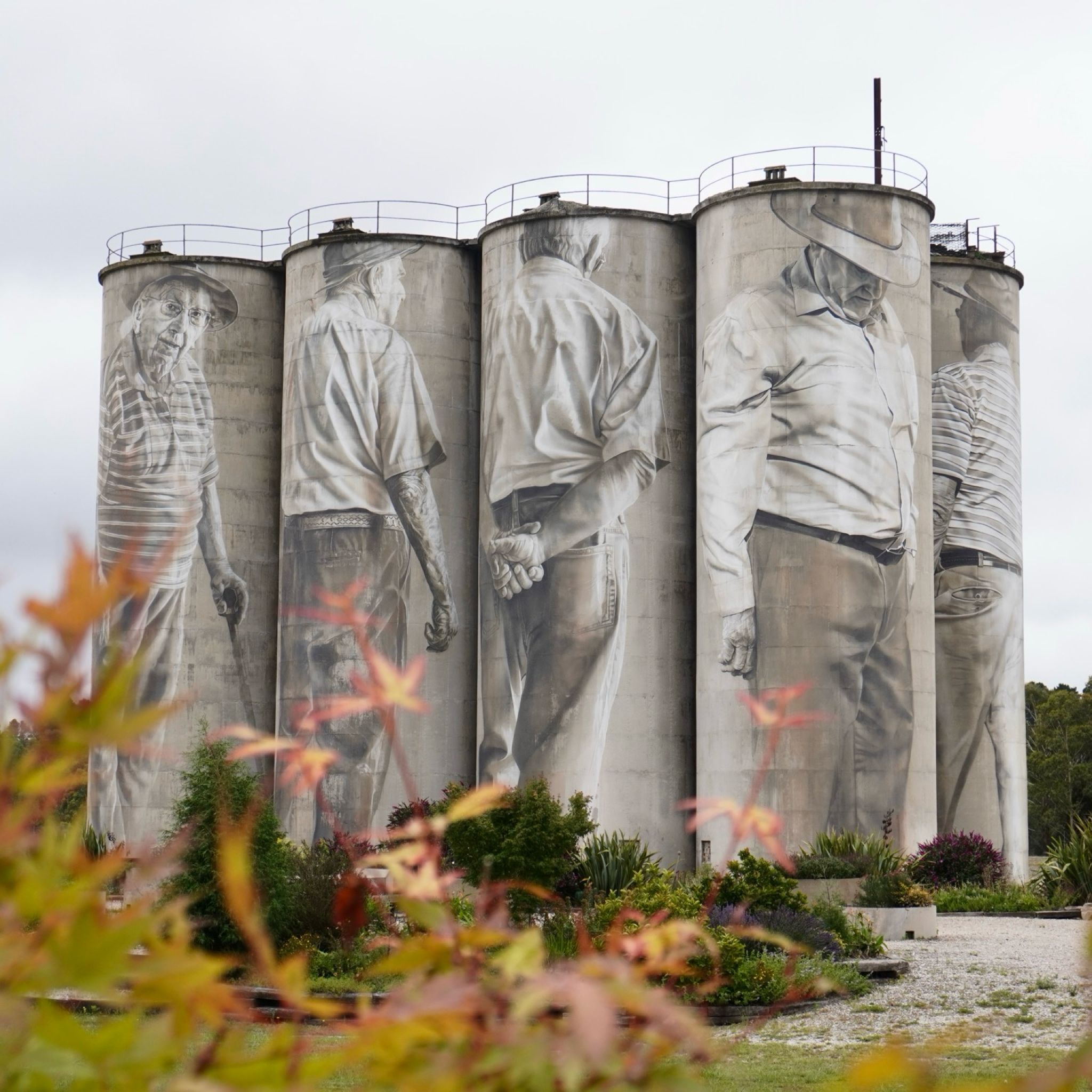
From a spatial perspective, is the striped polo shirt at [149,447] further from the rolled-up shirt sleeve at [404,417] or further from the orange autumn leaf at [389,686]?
the orange autumn leaf at [389,686]

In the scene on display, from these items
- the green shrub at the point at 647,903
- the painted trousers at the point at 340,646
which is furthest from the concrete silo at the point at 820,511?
the green shrub at the point at 647,903

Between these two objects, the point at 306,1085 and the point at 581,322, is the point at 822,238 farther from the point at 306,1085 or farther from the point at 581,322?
the point at 306,1085

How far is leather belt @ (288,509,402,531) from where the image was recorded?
45.2 metres

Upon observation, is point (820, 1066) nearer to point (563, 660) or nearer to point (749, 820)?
point (749, 820)

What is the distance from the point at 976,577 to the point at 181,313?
25650 millimetres

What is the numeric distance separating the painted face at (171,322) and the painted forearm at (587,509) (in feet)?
47.6

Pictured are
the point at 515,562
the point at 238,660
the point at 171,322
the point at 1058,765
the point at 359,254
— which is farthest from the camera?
the point at 1058,765

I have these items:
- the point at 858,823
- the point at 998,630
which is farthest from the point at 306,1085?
the point at 998,630

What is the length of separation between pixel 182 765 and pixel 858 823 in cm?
1681

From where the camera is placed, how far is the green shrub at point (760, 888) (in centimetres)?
2141

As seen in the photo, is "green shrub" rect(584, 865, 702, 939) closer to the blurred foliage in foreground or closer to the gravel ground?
the gravel ground

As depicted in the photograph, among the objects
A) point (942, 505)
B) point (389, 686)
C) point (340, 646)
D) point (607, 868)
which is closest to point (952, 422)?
point (942, 505)

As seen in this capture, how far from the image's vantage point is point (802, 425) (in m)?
40.9

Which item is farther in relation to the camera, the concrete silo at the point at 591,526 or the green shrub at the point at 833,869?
the concrete silo at the point at 591,526
